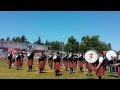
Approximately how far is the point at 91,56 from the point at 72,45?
49 centimetres

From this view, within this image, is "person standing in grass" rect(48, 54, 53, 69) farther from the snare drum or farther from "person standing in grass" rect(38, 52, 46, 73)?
the snare drum

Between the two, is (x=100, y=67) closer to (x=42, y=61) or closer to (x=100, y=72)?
(x=100, y=72)

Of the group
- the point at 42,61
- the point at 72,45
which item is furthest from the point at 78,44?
the point at 42,61

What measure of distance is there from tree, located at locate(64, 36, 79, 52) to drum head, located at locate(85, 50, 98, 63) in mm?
299

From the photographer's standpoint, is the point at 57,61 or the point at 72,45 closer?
the point at 72,45

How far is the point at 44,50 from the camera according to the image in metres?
9.65

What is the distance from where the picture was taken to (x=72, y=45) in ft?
29.3

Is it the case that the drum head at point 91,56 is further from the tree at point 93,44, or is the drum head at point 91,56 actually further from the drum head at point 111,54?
the drum head at point 111,54

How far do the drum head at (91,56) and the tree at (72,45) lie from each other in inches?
11.8

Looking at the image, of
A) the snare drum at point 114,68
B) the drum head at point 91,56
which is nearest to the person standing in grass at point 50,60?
the drum head at point 91,56
